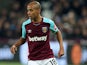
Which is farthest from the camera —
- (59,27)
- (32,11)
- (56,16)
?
(56,16)

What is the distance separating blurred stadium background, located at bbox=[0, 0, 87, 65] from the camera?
16.8 meters

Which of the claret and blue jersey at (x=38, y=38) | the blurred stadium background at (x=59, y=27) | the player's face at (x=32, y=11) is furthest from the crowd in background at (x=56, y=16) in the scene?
the player's face at (x=32, y=11)

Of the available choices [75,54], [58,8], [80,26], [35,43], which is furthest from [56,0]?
[35,43]

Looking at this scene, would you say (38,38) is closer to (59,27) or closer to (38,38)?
(38,38)

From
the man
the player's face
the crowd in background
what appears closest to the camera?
the player's face

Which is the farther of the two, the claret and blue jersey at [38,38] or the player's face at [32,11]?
the claret and blue jersey at [38,38]

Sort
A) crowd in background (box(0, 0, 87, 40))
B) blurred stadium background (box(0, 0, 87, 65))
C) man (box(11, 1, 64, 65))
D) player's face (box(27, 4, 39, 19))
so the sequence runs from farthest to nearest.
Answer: crowd in background (box(0, 0, 87, 40)) → blurred stadium background (box(0, 0, 87, 65)) → man (box(11, 1, 64, 65)) → player's face (box(27, 4, 39, 19))

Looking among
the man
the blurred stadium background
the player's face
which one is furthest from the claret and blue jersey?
the blurred stadium background

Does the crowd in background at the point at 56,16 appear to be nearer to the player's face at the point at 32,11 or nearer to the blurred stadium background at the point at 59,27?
the blurred stadium background at the point at 59,27

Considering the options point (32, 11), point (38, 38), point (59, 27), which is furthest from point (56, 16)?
point (32, 11)

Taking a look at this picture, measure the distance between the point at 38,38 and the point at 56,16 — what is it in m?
10.0

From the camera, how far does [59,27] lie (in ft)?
60.2

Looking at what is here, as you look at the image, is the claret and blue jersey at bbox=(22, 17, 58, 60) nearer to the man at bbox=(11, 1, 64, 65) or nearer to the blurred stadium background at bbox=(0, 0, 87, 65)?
the man at bbox=(11, 1, 64, 65)

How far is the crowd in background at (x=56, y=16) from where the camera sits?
1827 cm
